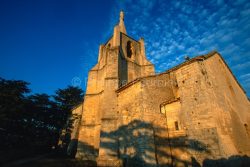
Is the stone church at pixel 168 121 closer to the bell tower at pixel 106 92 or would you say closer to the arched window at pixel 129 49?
the bell tower at pixel 106 92

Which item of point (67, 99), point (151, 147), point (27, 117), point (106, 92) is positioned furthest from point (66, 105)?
point (151, 147)

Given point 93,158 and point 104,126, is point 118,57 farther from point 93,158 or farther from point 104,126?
point 93,158

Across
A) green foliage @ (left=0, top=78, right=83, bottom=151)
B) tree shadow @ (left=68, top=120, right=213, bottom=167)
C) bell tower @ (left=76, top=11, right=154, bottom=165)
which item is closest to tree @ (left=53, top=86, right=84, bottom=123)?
green foliage @ (left=0, top=78, right=83, bottom=151)

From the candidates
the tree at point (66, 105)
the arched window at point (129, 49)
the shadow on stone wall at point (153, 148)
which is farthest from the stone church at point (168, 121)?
the tree at point (66, 105)

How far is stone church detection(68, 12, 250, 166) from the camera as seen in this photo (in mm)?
7758

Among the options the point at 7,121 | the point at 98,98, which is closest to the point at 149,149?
the point at 98,98

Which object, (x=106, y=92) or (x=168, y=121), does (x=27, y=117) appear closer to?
(x=106, y=92)

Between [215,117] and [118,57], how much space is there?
1035cm

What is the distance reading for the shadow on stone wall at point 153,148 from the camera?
298 inches

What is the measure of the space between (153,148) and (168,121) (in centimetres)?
213

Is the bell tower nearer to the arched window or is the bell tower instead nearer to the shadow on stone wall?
the arched window

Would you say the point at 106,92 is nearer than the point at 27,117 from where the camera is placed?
Yes

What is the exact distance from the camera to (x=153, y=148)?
8.91m

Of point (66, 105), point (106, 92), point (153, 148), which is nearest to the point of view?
point (153, 148)
